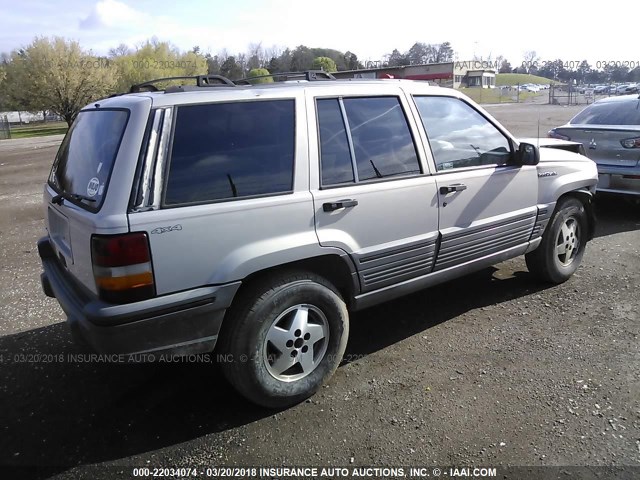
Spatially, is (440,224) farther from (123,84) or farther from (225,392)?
(123,84)

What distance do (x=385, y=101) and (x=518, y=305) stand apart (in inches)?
88.2

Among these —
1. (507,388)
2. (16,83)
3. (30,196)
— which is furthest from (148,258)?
(16,83)

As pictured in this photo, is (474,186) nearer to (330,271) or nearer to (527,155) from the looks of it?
(527,155)

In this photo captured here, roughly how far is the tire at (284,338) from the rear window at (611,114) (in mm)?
6166

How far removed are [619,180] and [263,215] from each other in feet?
19.6

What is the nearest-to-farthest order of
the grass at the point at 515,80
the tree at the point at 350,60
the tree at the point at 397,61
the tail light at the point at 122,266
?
the tail light at the point at 122,266 → the tree at the point at 397,61 → the tree at the point at 350,60 → the grass at the point at 515,80

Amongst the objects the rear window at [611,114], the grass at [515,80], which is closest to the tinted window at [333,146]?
the rear window at [611,114]

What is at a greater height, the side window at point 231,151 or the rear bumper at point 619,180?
the side window at point 231,151

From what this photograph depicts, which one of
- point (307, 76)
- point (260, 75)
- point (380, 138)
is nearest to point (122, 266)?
point (380, 138)

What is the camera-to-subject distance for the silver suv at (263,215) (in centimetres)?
261

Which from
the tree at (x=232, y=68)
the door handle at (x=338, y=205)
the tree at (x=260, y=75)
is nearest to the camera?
the door handle at (x=338, y=205)

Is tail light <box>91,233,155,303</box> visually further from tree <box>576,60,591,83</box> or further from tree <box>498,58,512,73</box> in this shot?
tree <box>498,58,512,73</box>

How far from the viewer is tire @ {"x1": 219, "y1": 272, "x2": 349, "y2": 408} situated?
2.89m

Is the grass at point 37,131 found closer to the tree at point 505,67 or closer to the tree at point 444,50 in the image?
the tree at point 444,50
